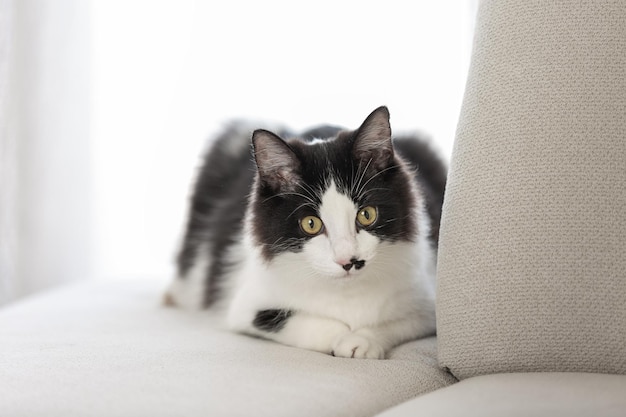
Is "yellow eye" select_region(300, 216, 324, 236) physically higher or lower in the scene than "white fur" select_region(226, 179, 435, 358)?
higher

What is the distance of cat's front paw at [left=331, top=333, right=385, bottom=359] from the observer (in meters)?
1.59

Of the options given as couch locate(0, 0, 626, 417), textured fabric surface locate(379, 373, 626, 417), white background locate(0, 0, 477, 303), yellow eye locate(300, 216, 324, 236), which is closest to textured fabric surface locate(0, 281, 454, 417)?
couch locate(0, 0, 626, 417)

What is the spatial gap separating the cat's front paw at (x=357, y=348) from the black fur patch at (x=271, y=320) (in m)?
0.17

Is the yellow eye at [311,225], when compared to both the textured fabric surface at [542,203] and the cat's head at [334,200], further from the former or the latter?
the textured fabric surface at [542,203]

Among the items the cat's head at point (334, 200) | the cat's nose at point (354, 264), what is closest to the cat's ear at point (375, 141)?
the cat's head at point (334, 200)

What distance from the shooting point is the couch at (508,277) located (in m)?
1.29

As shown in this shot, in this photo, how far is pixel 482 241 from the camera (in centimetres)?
145

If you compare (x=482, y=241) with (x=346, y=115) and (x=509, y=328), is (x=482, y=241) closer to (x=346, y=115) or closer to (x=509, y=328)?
(x=509, y=328)

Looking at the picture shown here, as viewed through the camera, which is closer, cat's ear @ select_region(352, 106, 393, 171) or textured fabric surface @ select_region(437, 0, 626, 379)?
textured fabric surface @ select_region(437, 0, 626, 379)

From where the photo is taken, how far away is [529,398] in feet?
3.99

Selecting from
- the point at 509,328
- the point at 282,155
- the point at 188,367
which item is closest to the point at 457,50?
the point at 282,155

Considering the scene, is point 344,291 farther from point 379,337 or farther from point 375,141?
point 375,141

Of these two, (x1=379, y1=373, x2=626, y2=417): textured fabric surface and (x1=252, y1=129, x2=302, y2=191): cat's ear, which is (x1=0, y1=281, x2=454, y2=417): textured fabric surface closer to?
(x1=379, y1=373, x2=626, y2=417): textured fabric surface

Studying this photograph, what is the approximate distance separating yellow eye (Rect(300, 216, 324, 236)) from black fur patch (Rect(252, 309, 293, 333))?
0.82 ft
